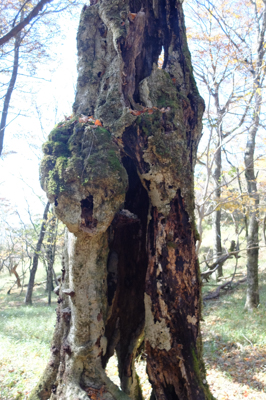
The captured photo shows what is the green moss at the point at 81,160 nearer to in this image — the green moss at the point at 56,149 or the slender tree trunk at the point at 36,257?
the green moss at the point at 56,149

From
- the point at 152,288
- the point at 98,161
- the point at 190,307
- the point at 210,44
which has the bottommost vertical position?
the point at 190,307

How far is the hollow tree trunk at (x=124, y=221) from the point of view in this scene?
277 cm

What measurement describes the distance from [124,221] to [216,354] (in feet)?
15.4

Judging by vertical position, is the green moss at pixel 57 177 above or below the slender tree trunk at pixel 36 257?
above

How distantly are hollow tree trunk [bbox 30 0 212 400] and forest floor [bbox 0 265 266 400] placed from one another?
1955 millimetres

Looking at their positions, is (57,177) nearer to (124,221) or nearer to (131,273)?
(124,221)

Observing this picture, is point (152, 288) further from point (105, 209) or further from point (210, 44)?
point (210, 44)

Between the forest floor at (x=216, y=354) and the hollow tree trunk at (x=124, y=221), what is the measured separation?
195 cm

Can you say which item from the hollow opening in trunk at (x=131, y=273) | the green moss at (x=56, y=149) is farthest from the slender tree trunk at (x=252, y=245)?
the green moss at (x=56, y=149)

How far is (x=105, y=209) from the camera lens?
272 centimetres

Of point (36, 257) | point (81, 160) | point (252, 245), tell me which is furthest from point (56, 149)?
point (36, 257)

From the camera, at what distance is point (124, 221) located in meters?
3.23

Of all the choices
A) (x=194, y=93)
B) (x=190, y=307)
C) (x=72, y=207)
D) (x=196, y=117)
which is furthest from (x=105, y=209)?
(x=194, y=93)

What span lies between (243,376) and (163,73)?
17.9 ft
